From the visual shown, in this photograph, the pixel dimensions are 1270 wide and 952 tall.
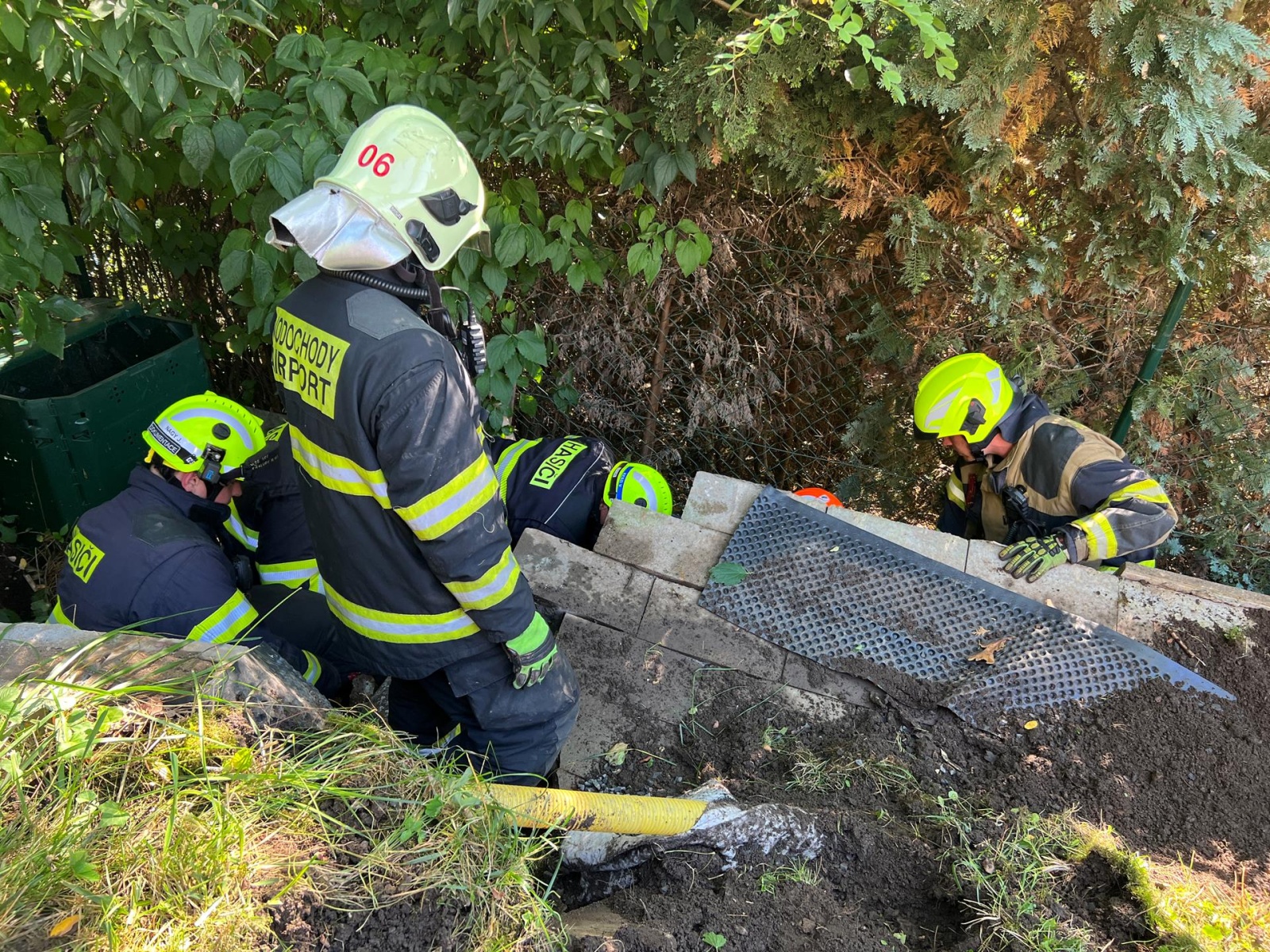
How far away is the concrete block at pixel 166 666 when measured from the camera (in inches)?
73.6

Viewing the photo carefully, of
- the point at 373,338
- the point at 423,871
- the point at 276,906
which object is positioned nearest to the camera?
the point at 276,906

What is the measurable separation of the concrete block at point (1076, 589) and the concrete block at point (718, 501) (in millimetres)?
982

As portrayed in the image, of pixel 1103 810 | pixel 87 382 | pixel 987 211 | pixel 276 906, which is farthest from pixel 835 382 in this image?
pixel 87 382

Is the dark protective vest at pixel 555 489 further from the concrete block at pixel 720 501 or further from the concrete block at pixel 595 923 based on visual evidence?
the concrete block at pixel 595 923

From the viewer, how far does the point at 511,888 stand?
1.75 metres

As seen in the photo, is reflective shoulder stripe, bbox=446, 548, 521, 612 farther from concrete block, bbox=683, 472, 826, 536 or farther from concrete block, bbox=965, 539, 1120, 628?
concrete block, bbox=965, 539, 1120, 628

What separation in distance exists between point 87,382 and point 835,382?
4095 mm

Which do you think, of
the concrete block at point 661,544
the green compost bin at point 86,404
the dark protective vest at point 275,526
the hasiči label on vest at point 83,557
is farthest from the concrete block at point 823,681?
the green compost bin at point 86,404

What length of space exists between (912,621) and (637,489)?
1.30 meters

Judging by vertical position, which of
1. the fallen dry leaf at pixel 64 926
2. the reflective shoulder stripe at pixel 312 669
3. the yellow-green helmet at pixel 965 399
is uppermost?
the yellow-green helmet at pixel 965 399

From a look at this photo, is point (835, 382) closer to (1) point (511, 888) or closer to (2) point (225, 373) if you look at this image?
(1) point (511, 888)

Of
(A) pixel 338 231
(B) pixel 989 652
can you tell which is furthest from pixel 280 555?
(B) pixel 989 652

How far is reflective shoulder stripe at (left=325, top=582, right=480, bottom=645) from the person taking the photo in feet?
8.29

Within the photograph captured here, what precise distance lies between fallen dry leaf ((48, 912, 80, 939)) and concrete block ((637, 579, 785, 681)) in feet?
7.12
